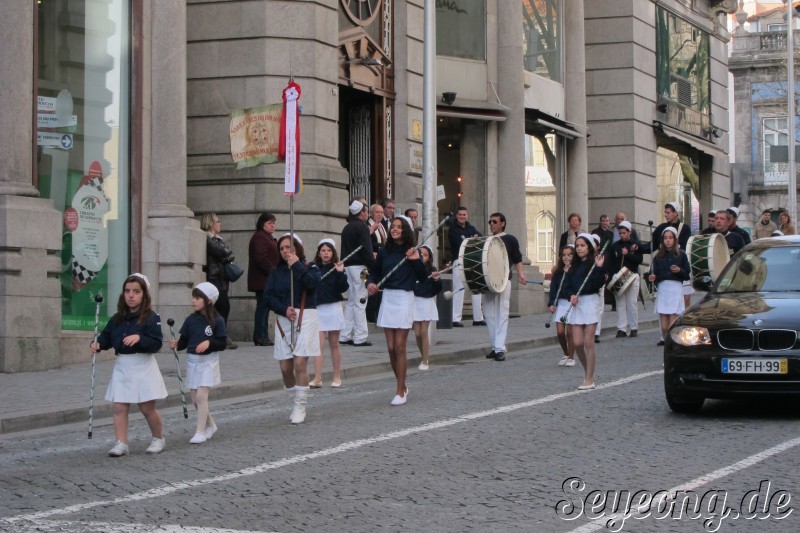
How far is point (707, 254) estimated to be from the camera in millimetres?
19719

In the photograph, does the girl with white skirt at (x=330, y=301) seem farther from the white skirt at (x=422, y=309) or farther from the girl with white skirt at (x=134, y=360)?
the girl with white skirt at (x=134, y=360)

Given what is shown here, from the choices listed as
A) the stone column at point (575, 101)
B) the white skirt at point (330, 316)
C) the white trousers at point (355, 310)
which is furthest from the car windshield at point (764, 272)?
the stone column at point (575, 101)

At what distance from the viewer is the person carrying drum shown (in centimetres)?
2258

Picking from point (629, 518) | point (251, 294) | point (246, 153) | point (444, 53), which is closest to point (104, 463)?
point (629, 518)

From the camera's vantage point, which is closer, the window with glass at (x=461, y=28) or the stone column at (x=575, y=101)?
the window with glass at (x=461, y=28)

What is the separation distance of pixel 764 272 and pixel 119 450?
624 centimetres

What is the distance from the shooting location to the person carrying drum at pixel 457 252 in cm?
2258

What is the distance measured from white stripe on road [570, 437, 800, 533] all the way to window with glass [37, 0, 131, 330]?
10.5m

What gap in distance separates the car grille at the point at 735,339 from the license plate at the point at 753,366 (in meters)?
0.12

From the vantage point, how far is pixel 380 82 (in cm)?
2475

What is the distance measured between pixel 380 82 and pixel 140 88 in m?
5.91

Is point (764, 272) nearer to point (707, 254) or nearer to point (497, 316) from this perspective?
point (497, 316)

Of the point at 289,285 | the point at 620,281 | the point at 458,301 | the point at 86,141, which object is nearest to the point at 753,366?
the point at 289,285

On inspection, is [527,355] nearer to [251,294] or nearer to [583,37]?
[251,294]
